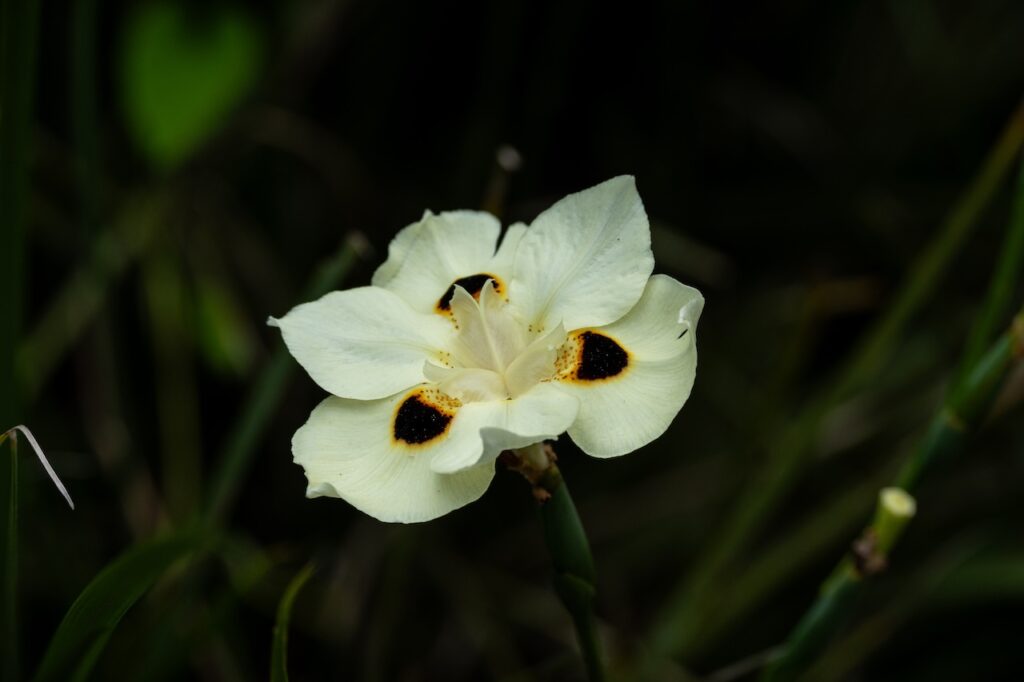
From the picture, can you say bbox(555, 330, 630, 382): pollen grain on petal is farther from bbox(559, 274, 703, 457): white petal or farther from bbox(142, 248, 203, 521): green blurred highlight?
bbox(142, 248, 203, 521): green blurred highlight

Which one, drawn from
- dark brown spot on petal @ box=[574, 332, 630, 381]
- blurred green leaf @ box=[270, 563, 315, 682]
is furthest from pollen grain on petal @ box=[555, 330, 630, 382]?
blurred green leaf @ box=[270, 563, 315, 682]

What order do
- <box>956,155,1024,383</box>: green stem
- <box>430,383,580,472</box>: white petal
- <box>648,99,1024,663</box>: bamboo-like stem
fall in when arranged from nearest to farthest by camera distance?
1. <box>430,383,580,472</box>: white petal
2. <box>956,155,1024,383</box>: green stem
3. <box>648,99,1024,663</box>: bamboo-like stem

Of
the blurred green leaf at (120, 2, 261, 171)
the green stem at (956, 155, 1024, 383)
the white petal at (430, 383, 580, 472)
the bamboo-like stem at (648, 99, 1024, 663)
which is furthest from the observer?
the blurred green leaf at (120, 2, 261, 171)

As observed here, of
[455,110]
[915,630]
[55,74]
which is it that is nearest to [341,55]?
[455,110]

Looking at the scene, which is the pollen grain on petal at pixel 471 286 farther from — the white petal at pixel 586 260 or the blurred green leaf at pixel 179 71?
the blurred green leaf at pixel 179 71

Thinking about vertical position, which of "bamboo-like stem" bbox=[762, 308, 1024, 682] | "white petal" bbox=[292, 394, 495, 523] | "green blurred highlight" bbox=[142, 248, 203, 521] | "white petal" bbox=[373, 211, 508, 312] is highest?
"white petal" bbox=[373, 211, 508, 312]
